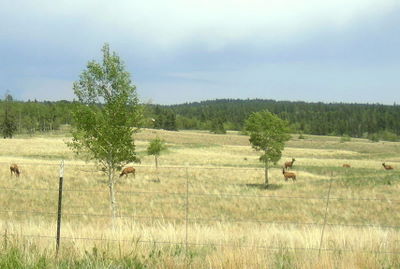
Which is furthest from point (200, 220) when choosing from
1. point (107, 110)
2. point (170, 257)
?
point (170, 257)

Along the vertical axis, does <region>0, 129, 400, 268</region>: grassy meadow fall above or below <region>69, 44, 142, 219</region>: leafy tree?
below

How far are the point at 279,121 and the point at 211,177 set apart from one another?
9.17 m

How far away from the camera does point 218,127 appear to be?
155m

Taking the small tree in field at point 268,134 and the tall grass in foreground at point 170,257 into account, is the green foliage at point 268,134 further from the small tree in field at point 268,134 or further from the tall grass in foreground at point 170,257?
the tall grass in foreground at point 170,257

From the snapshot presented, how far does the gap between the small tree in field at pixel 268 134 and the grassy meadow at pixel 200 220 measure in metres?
2.93

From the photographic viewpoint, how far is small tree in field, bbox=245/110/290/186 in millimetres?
36969

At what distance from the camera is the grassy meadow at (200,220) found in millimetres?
6754

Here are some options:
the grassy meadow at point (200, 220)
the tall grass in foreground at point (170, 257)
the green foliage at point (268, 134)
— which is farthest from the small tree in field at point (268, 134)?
the tall grass in foreground at point (170, 257)

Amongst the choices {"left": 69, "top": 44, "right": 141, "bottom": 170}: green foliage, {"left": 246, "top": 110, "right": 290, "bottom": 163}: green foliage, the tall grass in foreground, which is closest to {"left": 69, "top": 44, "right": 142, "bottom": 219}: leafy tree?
{"left": 69, "top": 44, "right": 141, "bottom": 170}: green foliage

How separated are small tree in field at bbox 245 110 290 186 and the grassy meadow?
2930mm

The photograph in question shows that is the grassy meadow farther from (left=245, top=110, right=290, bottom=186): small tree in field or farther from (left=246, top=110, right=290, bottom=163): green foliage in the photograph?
(left=246, top=110, right=290, bottom=163): green foliage

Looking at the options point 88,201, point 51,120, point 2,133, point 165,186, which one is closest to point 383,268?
point 88,201

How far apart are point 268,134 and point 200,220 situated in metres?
19.9

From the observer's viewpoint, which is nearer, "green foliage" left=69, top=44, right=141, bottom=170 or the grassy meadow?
the grassy meadow
